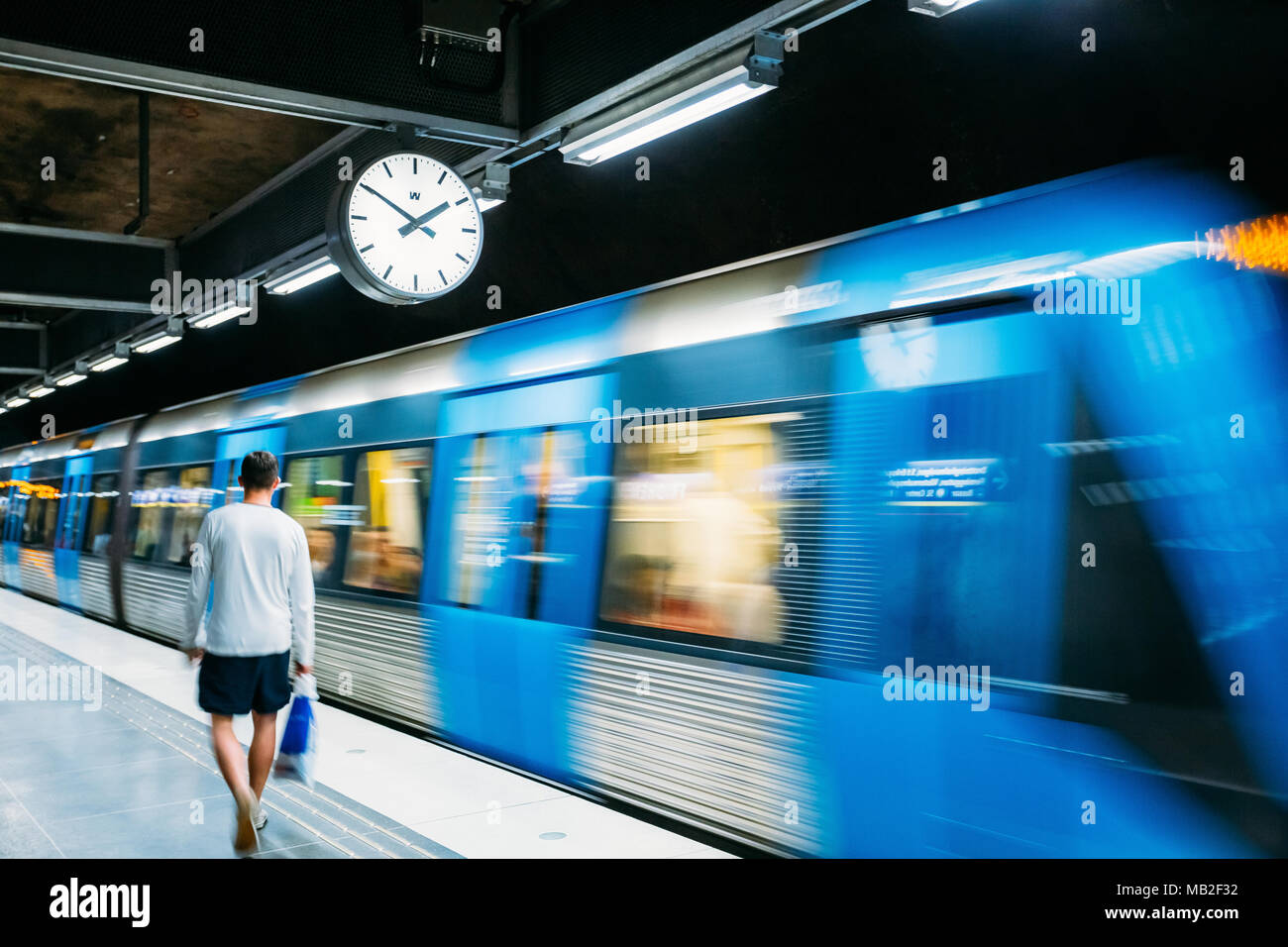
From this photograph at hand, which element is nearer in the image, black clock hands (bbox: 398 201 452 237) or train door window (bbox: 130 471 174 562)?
black clock hands (bbox: 398 201 452 237)

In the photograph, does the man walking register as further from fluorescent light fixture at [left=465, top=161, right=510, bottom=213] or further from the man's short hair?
fluorescent light fixture at [left=465, top=161, right=510, bottom=213]

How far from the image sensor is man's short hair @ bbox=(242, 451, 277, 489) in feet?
14.8

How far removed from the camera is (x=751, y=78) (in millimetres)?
4230

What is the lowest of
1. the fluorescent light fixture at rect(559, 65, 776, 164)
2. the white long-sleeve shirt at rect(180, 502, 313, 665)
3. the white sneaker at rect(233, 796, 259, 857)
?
the white sneaker at rect(233, 796, 259, 857)

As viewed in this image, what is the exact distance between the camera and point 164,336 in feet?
38.3

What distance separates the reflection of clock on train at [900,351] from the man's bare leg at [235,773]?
2.93 meters

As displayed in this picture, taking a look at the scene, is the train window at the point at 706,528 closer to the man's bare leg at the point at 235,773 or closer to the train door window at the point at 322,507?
the man's bare leg at the point at 235,773

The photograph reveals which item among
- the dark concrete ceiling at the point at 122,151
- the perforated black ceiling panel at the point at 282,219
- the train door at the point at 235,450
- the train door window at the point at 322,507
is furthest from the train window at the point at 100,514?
the train door window at the point at 322,507

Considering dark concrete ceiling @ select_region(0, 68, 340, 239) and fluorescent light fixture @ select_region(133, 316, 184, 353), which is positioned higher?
dark concrete ceiling @ select_region(0, 68, 340, 239)

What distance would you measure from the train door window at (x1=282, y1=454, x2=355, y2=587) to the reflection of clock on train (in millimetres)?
4860

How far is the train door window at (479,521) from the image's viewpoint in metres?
6.10

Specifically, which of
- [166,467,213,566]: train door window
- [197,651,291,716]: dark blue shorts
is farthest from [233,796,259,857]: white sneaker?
[166,467,213,566]: train door window

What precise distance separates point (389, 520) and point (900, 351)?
4343mm
